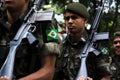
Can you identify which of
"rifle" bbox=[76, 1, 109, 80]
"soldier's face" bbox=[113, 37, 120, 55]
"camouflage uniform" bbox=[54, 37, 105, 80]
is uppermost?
"rifle" bbox=[76, 1, 109, 80]

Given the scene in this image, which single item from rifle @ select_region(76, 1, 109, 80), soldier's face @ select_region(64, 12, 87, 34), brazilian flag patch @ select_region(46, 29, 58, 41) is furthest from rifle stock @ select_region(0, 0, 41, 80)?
soldier's face @ select_region(64, 12, 87, 34)

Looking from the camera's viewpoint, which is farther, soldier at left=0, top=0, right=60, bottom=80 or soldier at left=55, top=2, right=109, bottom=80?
soldier at left=55, top=2, right=109, bottom=80

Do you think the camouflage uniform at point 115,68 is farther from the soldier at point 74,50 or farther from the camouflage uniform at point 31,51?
the camouflage uniform at point 31,51

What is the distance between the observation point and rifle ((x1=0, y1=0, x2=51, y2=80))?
2.87 meters

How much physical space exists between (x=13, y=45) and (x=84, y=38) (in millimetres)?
1903

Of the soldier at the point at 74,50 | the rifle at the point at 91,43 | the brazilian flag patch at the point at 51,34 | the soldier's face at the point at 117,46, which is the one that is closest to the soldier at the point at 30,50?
the brazilian flag patch at the point at 51,34

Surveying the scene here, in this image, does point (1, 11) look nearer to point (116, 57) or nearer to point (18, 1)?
point (18, 1)

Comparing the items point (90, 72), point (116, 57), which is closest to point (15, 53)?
point (90, 72)

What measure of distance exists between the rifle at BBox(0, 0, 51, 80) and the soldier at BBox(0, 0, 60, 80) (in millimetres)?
42

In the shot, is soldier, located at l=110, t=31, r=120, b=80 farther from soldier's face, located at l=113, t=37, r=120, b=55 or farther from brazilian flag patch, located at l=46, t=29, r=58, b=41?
brazilian flag patch, located at l=46, t=29, r=58, b=41

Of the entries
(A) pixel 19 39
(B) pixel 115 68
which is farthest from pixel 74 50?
(B) pixel 115 68

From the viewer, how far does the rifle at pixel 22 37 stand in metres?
2.87

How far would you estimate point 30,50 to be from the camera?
3148 millimetres

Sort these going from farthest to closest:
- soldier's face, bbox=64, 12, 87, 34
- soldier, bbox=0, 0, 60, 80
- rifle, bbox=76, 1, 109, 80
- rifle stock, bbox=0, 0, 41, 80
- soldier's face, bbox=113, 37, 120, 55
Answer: soldier's face, bbox=113, 37, 120, 55, soldier's face, bbox=64, 12, 87, 34, rifle, bbox=76, 1, 109, 80, soldier, bbox=0, 0, 60, 80, rifle stock, bbox=0, 0, 41, 80
